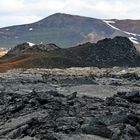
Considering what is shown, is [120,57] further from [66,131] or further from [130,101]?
[66,131]

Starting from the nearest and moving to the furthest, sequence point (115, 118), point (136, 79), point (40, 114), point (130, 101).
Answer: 1. point (115, 118)
2. point (40, 114)
3. point (130, 101)
4. point (136, 79)

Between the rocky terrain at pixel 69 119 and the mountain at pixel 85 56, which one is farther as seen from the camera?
the mountain at pixel 85 56

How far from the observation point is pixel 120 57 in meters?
91.7

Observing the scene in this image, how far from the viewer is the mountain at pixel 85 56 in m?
76.9

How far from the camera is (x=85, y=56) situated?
88188mm

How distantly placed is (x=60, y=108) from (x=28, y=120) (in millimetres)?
2715

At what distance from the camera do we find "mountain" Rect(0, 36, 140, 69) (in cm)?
7694

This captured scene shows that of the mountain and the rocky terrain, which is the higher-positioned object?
Result: the rocky terrain

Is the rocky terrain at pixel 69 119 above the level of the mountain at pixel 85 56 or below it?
above

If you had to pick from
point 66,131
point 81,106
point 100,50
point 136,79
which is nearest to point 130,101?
point 81,106

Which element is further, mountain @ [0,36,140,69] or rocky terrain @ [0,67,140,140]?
mountain @ [0,36,140,69]

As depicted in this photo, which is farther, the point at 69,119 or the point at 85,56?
the point at 85,56

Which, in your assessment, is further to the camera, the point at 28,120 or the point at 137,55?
the point at 137,55

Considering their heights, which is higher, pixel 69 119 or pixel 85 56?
pixel 69 119
